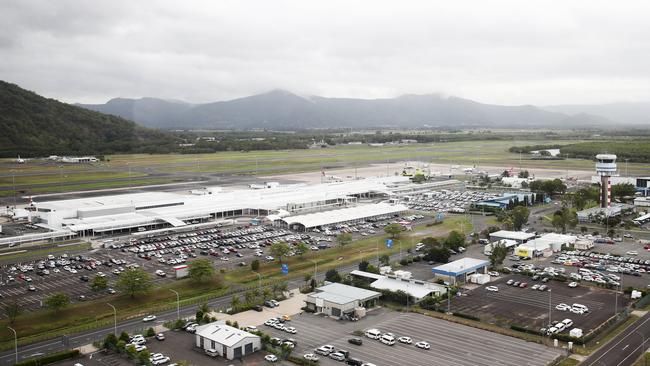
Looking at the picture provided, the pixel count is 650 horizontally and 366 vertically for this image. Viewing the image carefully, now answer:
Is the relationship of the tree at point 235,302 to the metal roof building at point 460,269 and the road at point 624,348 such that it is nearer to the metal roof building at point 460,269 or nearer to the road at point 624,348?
the metal roof building at point 460,269

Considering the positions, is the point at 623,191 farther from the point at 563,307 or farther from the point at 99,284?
the point at 99,284

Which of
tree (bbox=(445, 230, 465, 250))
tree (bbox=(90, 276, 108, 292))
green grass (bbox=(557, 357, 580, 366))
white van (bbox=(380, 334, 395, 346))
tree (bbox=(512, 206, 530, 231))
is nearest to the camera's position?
green grass (bbox=(557, 357, 580, 366))

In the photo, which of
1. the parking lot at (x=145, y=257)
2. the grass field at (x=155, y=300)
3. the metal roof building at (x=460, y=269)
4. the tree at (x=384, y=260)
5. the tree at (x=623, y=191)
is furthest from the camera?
the tree at (x=623, y=191)

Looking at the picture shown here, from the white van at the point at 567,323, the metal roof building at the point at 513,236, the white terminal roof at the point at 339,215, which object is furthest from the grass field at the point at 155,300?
the white van at the point at 567,323

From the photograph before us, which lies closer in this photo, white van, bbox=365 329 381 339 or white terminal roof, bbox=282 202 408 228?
white van, bbox=365 329 381 339

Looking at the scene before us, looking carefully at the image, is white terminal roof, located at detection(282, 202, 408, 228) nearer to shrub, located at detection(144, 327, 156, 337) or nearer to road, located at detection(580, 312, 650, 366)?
shrub, located at detection(144, 327, 156, 337)

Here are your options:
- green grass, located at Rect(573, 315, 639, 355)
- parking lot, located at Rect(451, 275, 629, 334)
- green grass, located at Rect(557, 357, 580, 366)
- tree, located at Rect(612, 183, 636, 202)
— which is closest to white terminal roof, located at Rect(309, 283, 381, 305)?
parking lot, located at Rect(451, 275, 629, 334)

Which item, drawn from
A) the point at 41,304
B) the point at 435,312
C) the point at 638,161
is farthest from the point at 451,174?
the point at 41,304
